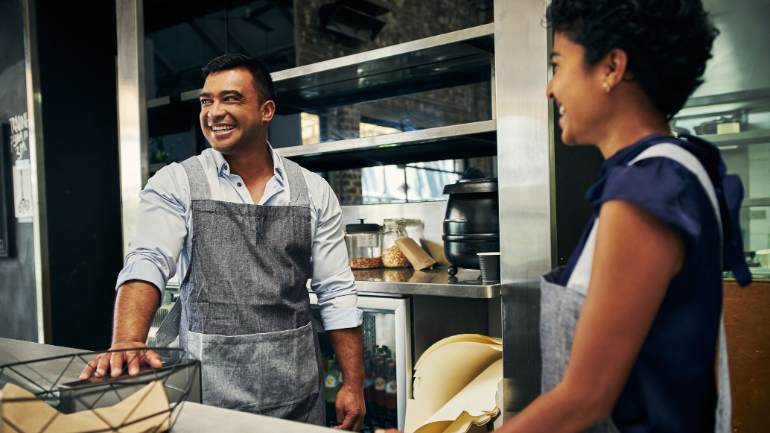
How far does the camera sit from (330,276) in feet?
6.18

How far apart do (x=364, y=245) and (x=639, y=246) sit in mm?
2501

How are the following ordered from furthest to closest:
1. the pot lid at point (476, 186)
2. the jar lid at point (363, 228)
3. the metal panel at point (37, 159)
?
the metal panel at point (37, 159)
the jar lid at point (363, 228)
the pot lid at point (476, 186)

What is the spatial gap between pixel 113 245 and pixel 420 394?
224 cm

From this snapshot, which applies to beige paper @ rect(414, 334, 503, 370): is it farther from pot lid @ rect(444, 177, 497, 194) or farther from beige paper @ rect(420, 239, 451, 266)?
beige paper @ rect(420, 239, 451, 266)

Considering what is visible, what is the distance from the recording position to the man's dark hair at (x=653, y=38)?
2.49ft

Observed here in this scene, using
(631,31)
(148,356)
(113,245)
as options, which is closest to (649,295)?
(631,31)

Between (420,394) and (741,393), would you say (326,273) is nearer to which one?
(420,394)

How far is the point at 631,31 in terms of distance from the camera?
76 cm

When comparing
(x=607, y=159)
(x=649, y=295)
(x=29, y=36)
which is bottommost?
(x=649, y=295)

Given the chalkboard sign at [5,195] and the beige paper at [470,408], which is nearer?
the beige paper at [470,408]

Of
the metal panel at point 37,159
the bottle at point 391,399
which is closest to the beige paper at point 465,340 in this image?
the bottle at point 391,399

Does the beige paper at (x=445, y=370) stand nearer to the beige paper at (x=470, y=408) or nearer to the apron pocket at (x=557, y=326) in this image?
the beige paper at (x=470, y=408)

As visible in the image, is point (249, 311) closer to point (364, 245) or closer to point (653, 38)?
point (653, 38)

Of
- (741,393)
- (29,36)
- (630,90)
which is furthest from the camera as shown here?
(29,36)
